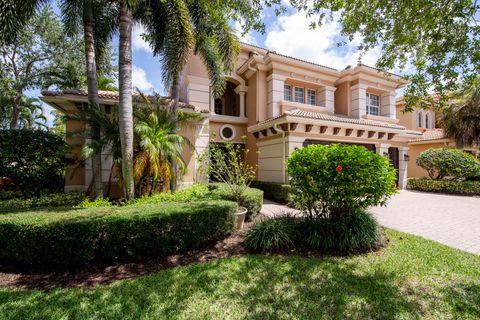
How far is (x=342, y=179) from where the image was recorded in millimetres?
5035

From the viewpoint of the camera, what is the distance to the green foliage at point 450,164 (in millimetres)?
13466

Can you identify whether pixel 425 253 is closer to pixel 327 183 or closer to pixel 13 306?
pixel 327 183

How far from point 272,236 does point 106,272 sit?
3.49 metres

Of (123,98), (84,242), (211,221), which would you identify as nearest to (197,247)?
(211,221)

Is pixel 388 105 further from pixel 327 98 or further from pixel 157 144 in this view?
pixel 157 144

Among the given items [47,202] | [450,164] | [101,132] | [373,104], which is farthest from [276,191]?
[450,164]

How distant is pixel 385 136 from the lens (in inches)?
549

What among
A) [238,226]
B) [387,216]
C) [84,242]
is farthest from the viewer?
[387,216]

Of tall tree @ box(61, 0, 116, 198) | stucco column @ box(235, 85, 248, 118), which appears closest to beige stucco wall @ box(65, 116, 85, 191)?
tall tree @ box(61, 0, 116, 198)

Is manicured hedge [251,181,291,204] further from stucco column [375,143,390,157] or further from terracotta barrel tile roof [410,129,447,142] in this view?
terracotta barrel tile roof [410,129,447,142]

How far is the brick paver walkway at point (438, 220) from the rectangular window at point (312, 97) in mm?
7943

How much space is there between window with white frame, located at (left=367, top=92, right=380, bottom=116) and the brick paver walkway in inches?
300

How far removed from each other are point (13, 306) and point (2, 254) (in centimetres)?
188

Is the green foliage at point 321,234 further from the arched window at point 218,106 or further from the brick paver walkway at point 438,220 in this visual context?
the arched window at point 218,106
